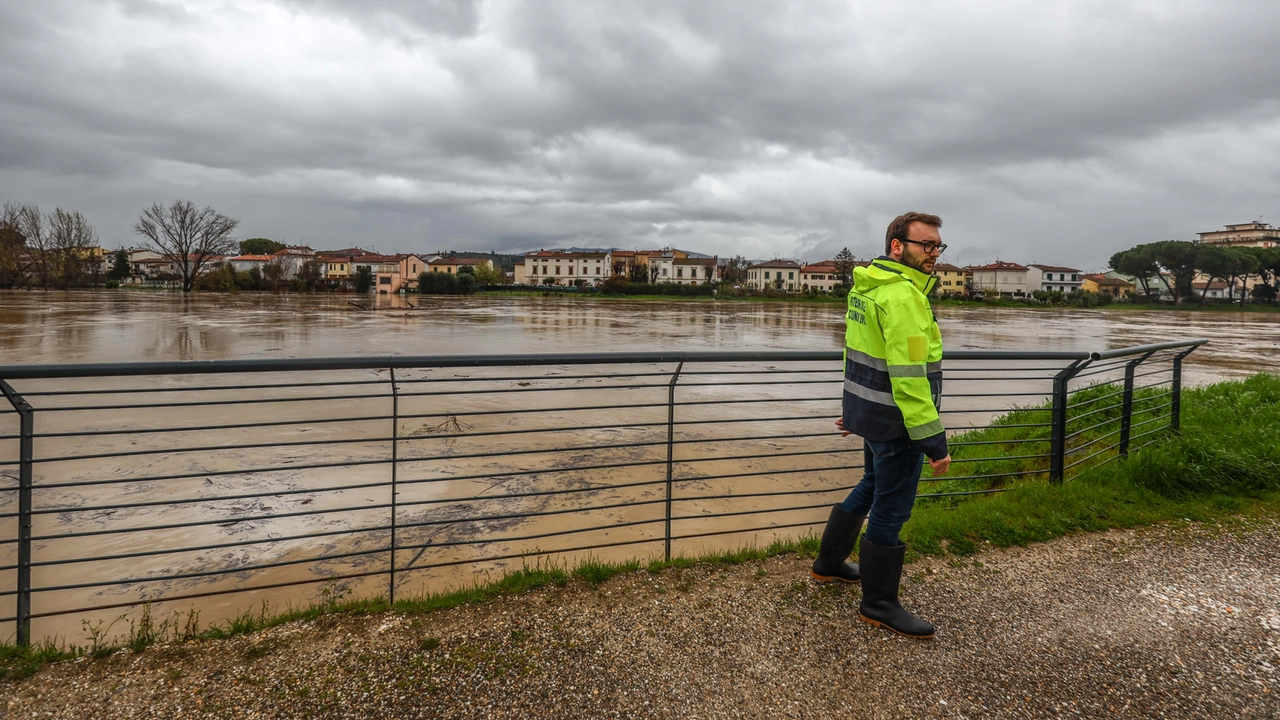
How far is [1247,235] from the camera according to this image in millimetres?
130750

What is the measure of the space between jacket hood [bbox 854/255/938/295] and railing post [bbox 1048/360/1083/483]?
7.95ft

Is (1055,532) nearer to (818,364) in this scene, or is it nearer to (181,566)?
(181,566)

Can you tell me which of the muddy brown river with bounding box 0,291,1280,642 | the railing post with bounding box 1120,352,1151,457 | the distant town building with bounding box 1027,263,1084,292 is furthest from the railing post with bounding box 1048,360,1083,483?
the distant town building with bounding box 1027,263,1084,292

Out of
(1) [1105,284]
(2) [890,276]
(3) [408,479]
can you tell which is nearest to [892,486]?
(2) [890,276]

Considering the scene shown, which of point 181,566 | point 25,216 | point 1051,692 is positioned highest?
point 25,216

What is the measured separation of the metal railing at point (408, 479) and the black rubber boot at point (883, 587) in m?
0.57

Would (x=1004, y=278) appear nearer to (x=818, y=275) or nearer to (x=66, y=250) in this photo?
(x=818, y=275)

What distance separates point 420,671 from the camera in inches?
106

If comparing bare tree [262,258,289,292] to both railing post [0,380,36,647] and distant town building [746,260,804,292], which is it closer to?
distant town building [746,260,804,292]

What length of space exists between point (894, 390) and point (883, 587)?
986 mm

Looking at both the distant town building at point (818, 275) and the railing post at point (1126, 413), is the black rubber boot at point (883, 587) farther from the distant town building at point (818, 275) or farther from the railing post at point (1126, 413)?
the distant town building at point (818, 275)

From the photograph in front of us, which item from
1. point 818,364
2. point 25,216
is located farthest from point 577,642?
point 25,216

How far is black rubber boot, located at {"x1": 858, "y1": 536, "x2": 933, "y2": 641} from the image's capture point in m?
3.08

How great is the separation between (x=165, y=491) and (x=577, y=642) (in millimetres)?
5266
